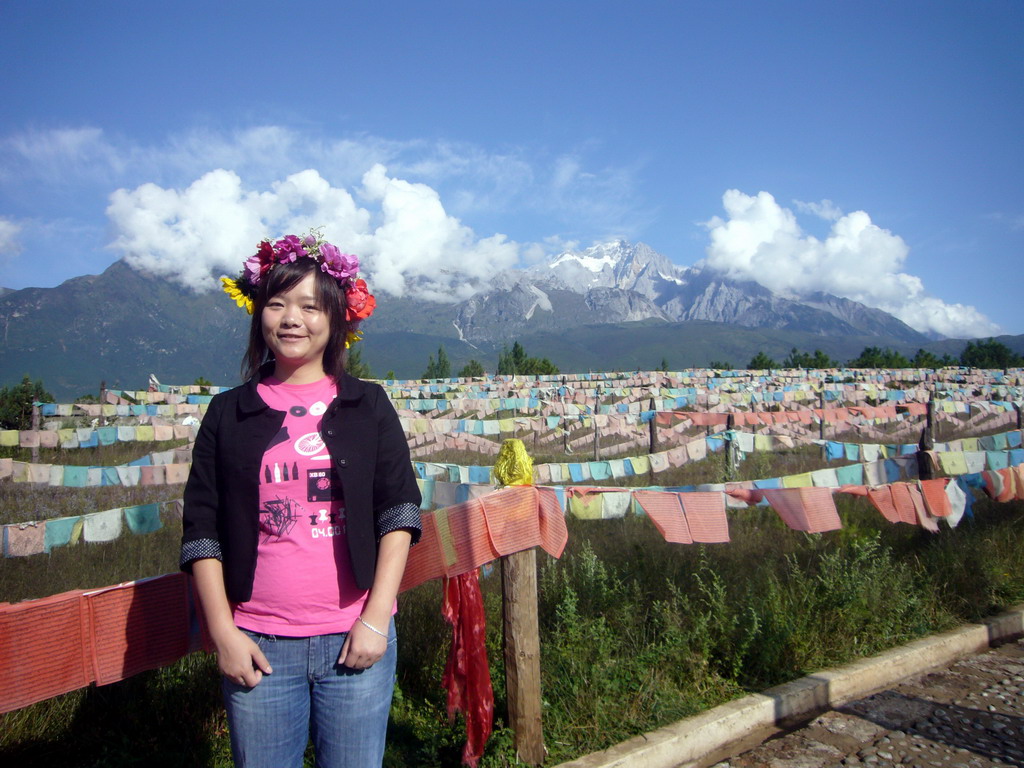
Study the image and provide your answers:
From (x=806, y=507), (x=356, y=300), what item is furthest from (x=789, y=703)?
(x=356, y=300)

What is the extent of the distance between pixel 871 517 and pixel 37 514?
11341 mm

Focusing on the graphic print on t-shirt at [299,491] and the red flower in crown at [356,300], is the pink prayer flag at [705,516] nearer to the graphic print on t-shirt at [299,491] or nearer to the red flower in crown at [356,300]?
the red flower in crown at [356,300]

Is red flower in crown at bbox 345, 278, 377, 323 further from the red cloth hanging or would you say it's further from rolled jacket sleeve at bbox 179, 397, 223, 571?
the red cloth hanging

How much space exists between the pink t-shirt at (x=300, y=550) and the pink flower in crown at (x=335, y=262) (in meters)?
0.62

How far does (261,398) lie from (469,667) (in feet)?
6.38

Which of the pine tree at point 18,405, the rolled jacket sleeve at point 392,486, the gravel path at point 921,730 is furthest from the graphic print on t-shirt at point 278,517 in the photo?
the pine tree at point 18,405

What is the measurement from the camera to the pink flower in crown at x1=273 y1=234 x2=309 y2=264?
235cm

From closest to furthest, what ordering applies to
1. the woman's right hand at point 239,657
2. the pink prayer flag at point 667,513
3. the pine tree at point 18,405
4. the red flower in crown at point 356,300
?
the woman's right hand at point 239,657, the red flower in crown at point 356,300, the pink prayer flag at point 667,513, the pine tree at point 18,405

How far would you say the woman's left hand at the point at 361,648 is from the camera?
199 centimetres

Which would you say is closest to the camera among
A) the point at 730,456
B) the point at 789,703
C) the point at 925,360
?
the point at 789,703

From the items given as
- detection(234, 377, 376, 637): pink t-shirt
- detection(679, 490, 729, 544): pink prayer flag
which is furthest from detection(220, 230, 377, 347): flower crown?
detection(679, 490, 729, 544): pink prayer flag

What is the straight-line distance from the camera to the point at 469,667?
3.38 m

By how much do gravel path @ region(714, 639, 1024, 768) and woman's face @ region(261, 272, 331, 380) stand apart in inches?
125

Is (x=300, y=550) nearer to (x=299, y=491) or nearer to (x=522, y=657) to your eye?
(x=299, y=491)
